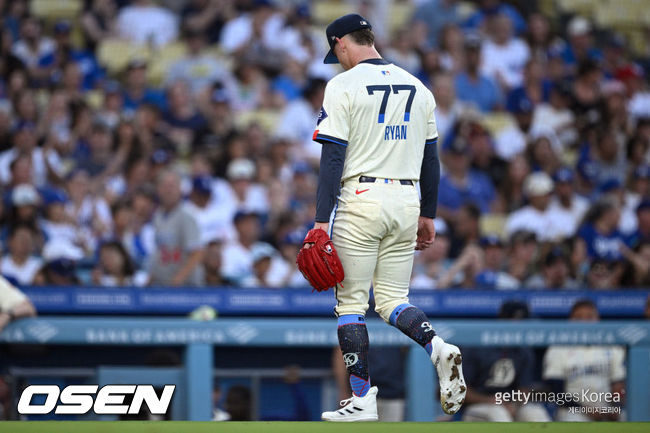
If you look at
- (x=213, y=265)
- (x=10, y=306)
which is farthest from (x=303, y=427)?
(x=213, y=265)

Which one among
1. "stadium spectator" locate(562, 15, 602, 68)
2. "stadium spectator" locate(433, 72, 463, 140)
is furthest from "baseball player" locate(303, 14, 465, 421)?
"stadium spectator" locate(562, 15, 602, 68)

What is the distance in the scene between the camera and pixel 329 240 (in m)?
3.95

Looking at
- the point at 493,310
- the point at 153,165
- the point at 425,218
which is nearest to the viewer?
the point at 425,218

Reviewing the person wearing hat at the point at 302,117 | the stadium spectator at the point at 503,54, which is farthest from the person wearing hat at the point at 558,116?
the person wearing hat at the point at 302,117

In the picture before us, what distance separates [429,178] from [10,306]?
8.01ft

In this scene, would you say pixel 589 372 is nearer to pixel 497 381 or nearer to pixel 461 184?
pixel 497 381

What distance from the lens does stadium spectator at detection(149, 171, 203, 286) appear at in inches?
297

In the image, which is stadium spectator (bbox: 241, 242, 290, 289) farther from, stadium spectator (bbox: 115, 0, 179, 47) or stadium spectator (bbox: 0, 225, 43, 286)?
stadium spectator (bbox: 115, 0, 179, 47)

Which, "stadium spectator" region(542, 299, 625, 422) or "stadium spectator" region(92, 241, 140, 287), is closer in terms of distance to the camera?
"stadium spectator" region(542, 299, 625, 422)

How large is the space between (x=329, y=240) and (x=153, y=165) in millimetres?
4981

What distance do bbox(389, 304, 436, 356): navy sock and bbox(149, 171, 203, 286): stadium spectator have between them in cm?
361

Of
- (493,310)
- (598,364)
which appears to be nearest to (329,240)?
(598,364)

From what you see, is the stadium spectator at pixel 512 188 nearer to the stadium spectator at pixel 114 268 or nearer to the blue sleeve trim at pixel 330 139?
the stadium spectator at pixel 114 268

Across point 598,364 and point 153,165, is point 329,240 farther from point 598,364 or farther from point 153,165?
point 153,165
